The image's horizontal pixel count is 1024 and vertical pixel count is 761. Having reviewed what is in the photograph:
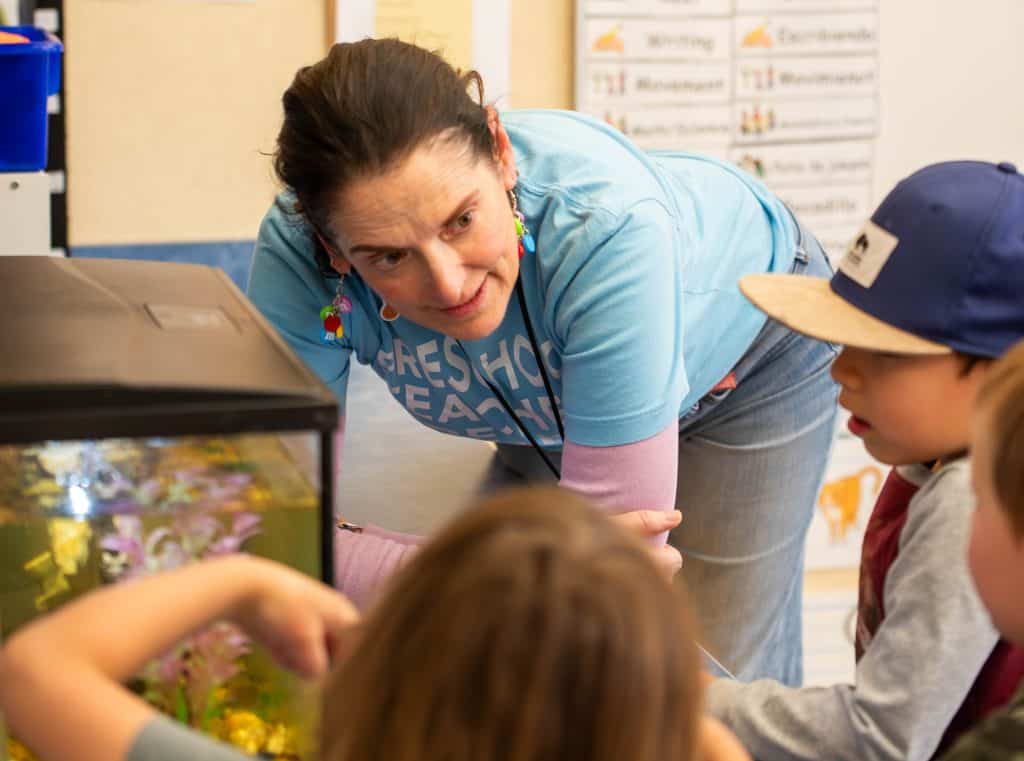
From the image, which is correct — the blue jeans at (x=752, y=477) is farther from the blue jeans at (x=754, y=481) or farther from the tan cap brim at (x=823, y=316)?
the tan cap brim at (x=823, y=316)

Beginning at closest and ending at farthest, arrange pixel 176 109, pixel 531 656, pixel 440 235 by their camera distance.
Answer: pixel 531 656, pixel 440 235, pixel 176 109

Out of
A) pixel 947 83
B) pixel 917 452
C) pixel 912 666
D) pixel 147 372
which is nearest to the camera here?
pixel 147 372

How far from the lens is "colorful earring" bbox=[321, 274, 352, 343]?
1.53 meters

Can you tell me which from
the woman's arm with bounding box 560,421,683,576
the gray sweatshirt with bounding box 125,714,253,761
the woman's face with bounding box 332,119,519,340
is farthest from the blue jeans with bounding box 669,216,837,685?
the gray sweatshirt with bounding box 125,714,253,761

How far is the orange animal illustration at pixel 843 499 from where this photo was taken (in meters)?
3.18

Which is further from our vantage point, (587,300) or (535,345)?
(535,345)

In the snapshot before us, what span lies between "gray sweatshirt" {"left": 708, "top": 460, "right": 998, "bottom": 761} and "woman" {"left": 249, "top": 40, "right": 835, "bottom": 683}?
346 mm

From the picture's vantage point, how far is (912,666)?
107 centimetres

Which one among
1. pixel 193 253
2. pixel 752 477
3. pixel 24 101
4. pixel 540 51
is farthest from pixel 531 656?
pixel 540 51

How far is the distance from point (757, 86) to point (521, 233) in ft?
5.32

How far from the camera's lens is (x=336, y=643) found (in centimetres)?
84

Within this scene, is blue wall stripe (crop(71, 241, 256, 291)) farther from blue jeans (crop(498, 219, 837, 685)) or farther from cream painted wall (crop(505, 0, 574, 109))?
blue jeans (crop(498, 219, 837, 685))

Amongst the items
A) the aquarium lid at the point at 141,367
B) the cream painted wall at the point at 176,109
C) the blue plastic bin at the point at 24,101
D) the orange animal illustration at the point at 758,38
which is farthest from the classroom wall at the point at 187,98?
the aquarium lid at the point at 141,367

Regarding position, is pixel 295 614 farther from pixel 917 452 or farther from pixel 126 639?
pixel 917 452
